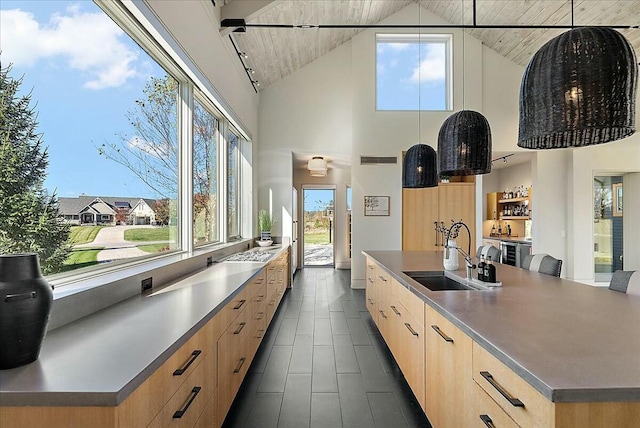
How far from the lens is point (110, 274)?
6.80ft

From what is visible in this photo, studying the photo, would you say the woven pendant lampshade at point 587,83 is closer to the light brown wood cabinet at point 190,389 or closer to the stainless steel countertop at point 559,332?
the stainless steel countertop at point 559,332

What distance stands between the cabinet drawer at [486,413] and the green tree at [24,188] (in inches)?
76.9

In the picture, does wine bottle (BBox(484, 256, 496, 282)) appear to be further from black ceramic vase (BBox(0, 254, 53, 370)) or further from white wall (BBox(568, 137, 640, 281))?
white wall (BBox(568, 137, 640, 281))

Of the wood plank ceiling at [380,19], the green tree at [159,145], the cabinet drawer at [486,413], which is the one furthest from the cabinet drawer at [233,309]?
the wood plank ceiling at [380,19]

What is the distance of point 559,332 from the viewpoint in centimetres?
137

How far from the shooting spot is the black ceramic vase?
40.4 inches

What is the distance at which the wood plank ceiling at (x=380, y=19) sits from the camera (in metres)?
5.05

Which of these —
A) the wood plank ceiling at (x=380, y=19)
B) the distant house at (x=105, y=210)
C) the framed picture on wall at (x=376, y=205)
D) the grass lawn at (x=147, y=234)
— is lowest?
the grass lawn at (x=147, y=234)

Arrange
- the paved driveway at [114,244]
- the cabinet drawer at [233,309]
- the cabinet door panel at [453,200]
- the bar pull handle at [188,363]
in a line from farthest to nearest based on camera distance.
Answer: the cabinet door panel at [453,200]
the paved driveway at [114,244]
the cabinet drawer at [233,309]
the bar pull handle at [188,363]

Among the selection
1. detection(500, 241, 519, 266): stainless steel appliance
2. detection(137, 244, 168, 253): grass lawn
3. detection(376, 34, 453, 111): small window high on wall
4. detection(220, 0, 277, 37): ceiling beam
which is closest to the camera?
detection(137, 244, 168, 253): grass lawn

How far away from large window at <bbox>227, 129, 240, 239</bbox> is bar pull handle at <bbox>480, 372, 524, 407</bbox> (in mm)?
4286

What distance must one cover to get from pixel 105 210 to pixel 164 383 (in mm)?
1340

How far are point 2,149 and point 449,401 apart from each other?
220 centimetres

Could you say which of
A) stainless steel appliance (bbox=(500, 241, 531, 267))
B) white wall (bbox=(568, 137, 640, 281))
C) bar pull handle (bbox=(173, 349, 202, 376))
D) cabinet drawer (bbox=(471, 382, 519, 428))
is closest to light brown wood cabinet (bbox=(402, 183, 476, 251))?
stainless steel appliance (bbox=(500, 241, 531, 267))
